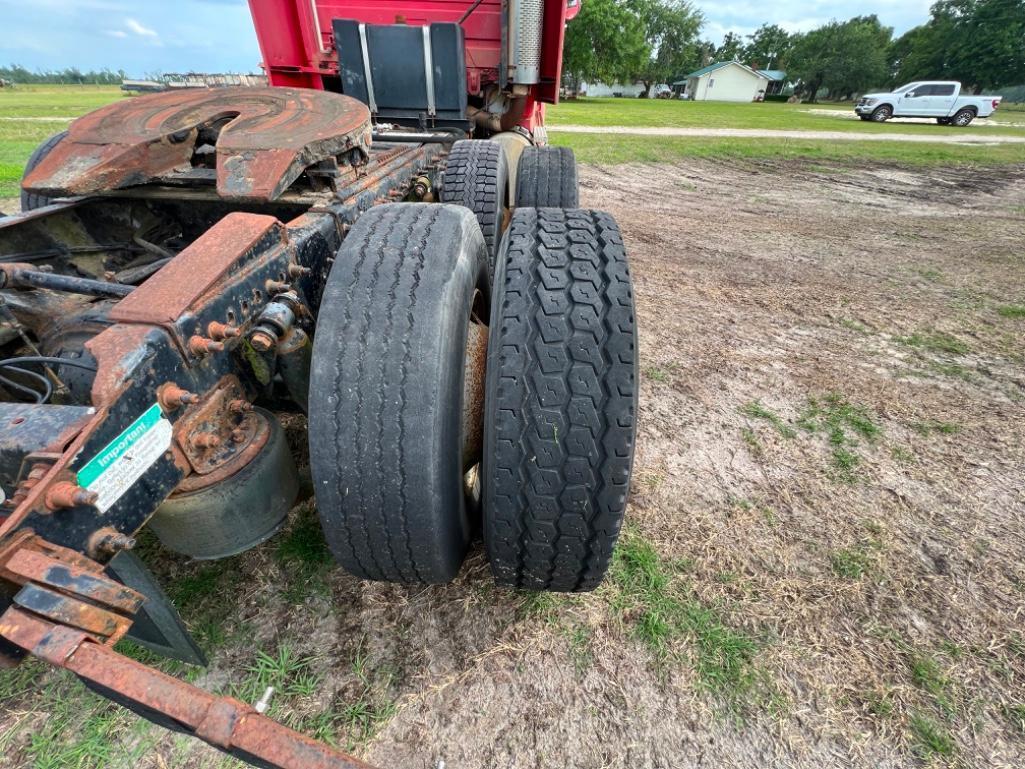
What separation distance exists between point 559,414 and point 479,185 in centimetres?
236

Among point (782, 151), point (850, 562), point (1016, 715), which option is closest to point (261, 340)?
point (850, 562)

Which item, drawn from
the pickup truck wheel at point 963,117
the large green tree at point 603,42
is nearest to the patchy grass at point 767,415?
the pickup truck wheel at point 963,117

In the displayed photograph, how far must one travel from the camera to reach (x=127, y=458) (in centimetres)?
120

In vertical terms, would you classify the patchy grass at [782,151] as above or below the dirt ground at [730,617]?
below

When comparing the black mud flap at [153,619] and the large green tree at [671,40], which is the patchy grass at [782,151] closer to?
the black mud flap at [153,619]

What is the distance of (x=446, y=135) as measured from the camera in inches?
177

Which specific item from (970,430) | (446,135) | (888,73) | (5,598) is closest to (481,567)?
(5,598)

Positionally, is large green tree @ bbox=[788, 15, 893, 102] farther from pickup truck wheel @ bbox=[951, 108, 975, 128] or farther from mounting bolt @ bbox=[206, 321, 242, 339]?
mounting bolt @ bbox=[206, 321, 242, 339]

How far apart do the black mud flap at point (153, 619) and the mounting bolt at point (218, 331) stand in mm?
604

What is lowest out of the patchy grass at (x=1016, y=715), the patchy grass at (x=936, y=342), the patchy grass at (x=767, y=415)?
the patchy grass at (x=936, y=342)

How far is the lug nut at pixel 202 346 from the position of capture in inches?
53.7

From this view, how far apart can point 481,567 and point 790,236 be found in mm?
6987

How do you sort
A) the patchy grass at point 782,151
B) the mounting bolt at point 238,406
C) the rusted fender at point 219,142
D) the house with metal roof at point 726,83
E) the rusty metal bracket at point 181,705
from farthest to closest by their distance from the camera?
the house with metal roof at point 726,83
the patchy grass at point 782,151
the rusted fender at point 219,142
the mounting bolt at point 238,406
the rusty metal bracket at point 181,705

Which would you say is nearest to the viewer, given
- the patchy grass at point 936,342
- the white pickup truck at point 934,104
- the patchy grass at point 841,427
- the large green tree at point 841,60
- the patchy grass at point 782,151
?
the patchy grass at point 841,427
